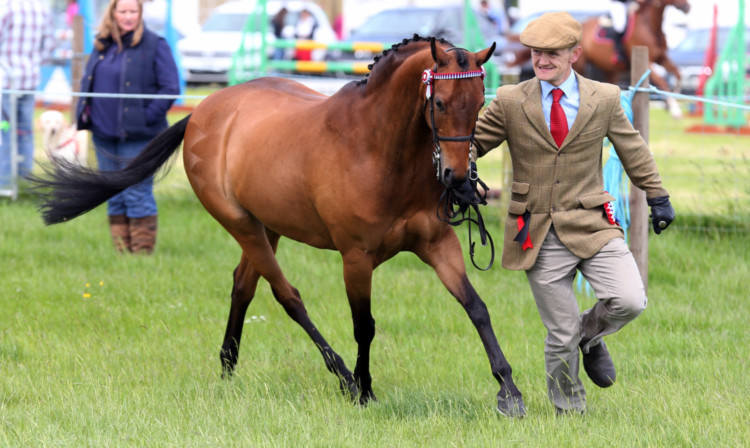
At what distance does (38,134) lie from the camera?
14.3m

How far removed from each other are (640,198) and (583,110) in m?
2.71

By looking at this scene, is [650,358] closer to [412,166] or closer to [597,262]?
[597,262]

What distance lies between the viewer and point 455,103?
4.06m

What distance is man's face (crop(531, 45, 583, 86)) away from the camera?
166 inches

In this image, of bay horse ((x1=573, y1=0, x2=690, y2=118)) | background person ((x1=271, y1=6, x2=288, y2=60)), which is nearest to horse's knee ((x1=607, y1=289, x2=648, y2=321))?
bay horse ((x1=573, y1=0, x2=690, y2=118))

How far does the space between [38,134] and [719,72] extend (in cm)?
1023

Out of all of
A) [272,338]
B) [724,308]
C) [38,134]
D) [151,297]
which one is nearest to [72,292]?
[151,297]

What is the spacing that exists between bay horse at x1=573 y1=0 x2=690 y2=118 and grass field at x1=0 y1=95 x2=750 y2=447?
974 centimetres

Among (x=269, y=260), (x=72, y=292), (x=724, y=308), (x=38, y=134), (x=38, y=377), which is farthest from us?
(x=38, y=134)

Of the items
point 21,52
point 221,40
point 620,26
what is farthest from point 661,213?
point 221,40

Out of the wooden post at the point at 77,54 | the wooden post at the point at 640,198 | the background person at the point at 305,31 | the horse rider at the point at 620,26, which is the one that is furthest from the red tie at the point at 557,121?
the background person at the point at 305,31

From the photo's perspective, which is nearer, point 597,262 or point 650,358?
point 597,262

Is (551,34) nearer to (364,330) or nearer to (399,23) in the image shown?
(364,330)

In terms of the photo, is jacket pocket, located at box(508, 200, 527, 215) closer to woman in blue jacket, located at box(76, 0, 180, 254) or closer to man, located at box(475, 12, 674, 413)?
man, located at box(475, 12, 674, 413)
